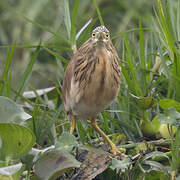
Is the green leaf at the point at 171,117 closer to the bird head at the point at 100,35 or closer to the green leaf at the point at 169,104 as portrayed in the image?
the green leaf at the point at 169,104

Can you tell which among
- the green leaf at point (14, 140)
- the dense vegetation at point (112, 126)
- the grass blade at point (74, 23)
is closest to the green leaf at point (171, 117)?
the dense vegetation at point (112, 126)

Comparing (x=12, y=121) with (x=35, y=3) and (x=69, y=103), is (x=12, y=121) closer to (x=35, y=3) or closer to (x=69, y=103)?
(x=69, y=103)

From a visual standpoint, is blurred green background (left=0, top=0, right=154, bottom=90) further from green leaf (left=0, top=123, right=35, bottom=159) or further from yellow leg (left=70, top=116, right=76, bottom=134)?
green leaf (left=0, top=123, right=35, bottom=159)

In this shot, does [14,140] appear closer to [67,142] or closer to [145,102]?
[67,142]

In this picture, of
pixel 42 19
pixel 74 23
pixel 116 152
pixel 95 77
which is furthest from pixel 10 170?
pixel 42 19

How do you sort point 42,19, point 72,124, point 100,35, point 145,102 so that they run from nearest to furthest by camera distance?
point 100,35, point 145,102, point 72,124, point 42,19

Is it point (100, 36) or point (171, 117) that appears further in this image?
point (100, 36)

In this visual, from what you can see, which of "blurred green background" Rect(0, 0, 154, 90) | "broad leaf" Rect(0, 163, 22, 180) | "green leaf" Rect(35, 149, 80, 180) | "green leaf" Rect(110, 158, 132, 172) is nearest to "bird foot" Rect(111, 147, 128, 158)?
"green leaf" Rect(110, 158, 132, 172)

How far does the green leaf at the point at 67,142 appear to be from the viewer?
2166 millimetres

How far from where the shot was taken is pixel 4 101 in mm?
2303

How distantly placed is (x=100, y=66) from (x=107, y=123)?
1.15 ft

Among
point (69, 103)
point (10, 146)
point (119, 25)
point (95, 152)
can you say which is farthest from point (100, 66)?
point (119, 25)

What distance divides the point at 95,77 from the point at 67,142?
19.0 inches

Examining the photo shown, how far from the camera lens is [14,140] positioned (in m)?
2.17
